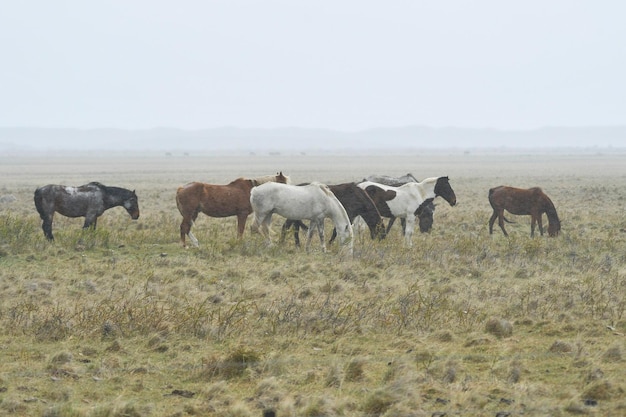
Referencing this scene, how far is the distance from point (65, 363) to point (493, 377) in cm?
420

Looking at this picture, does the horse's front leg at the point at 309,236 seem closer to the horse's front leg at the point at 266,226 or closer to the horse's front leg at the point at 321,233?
the horse's front leg at the point at 321,233

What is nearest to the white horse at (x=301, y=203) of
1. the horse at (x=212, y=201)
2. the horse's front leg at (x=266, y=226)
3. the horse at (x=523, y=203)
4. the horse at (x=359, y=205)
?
the horse's front leg at (x=266, y=226)

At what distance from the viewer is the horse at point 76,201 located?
639 inches

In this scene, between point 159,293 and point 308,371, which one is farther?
point 159,293

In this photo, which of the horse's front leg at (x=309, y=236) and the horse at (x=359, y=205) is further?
the horse at (x=359, y=205)

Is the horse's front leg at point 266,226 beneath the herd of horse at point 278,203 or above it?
beneath

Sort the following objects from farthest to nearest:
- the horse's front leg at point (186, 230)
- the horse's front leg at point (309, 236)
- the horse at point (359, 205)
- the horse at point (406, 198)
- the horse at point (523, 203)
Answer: the horse at point (523, 203)
the horse at point (406, 198)
the horse at point (359, 205)
the horse's front leg at point (186, 230)
the horse's front leg at point (309, 236)

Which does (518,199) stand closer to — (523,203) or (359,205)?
(523,203)

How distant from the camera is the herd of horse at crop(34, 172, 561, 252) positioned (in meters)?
15.6

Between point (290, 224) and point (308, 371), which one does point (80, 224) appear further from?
point (308, 371)

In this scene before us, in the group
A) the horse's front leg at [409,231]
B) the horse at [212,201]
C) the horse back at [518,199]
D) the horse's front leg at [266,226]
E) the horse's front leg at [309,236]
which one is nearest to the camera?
the horse's front leg at [309,236]

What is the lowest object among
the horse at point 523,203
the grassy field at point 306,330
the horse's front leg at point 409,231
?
the grassy field at point 306,330

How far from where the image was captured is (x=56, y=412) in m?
6.37

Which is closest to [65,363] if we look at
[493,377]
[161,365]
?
[161,365]
